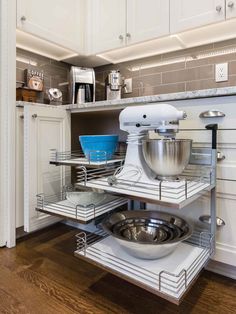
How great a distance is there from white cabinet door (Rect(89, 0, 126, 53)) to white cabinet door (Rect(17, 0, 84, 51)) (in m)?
0.11

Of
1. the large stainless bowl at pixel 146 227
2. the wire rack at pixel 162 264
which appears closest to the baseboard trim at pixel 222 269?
the wire rack at pixel 162 264

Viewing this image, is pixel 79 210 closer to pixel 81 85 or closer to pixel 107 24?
pixel 81 85

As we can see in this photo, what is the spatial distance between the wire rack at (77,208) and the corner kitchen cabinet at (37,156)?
2.7 inches

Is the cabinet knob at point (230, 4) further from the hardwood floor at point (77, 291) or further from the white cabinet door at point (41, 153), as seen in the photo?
the hardwood floor at point (77, 291)

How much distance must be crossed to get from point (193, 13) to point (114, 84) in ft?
2.10

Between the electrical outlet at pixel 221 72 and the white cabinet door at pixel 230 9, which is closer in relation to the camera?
the white cabinet door at pixel 230 9

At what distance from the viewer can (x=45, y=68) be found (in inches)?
73.4

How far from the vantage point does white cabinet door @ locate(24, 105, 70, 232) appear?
1262 millimetres

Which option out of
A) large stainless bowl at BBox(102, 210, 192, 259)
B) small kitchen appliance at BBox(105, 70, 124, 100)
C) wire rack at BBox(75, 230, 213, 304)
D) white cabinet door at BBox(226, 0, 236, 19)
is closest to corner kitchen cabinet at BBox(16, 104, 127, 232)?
large stainless bowl at BBox(102, 210, 192, 259)

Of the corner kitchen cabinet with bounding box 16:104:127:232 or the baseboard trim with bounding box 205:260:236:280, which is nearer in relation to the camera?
the baseboard trim with bounding box 205:260:236:280

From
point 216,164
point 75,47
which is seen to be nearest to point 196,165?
point 216,164

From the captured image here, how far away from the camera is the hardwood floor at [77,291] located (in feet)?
2.85

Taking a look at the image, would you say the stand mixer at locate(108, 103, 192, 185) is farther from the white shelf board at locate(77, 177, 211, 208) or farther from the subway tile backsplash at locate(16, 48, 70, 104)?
the subway tile backsplash at locate(16, 48, 70, 104)

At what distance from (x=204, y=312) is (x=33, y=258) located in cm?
81
